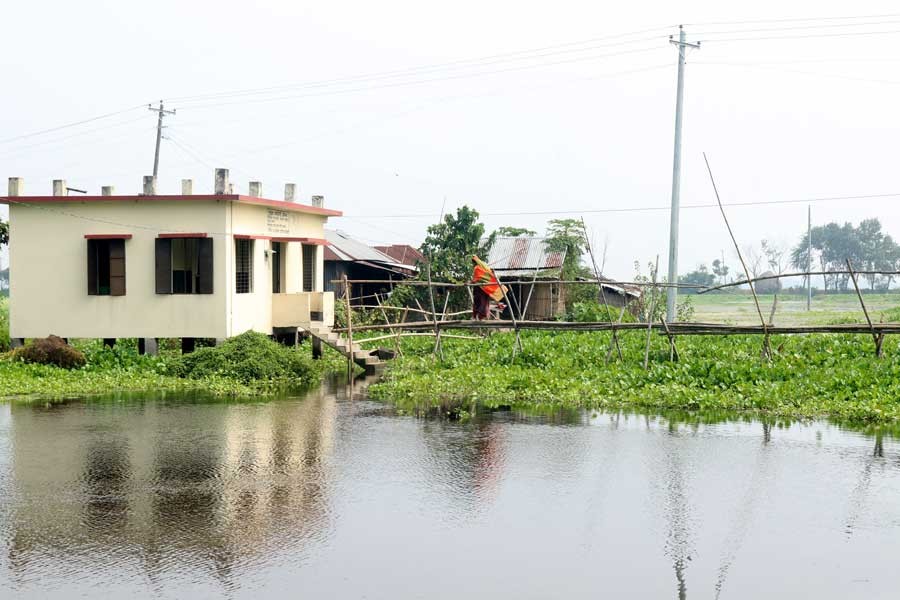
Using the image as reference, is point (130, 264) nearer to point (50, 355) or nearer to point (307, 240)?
point (50, 355)

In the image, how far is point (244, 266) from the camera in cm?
2359

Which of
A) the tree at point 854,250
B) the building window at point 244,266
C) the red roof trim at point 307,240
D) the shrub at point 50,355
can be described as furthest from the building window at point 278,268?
the tree at point 854,250

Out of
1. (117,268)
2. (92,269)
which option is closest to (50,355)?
(92,269)

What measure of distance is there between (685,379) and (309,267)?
505 inches

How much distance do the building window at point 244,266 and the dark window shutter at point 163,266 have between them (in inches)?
64.9

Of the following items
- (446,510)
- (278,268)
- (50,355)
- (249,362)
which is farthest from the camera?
(278,268)

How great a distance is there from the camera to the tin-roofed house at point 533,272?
108 ft

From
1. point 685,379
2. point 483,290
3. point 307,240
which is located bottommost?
point 685,379

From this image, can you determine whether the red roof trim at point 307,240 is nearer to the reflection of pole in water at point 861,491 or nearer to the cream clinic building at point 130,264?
the cream clinic building at point 130,264

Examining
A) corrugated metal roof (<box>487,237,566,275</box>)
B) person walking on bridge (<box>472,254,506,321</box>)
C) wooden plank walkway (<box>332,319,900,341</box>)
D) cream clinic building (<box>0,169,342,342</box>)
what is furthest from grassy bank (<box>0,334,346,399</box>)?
corrugated metal roof (<box>487,237,566,275</box>)

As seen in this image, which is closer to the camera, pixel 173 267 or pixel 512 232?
pixel 173 267

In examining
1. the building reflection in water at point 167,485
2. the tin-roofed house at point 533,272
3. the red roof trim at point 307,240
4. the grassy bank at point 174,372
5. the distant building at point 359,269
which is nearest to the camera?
the building reflection in water at point 167,485

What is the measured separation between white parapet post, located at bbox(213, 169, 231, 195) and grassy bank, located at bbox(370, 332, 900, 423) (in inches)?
229

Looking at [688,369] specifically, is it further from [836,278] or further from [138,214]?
[836,278]
